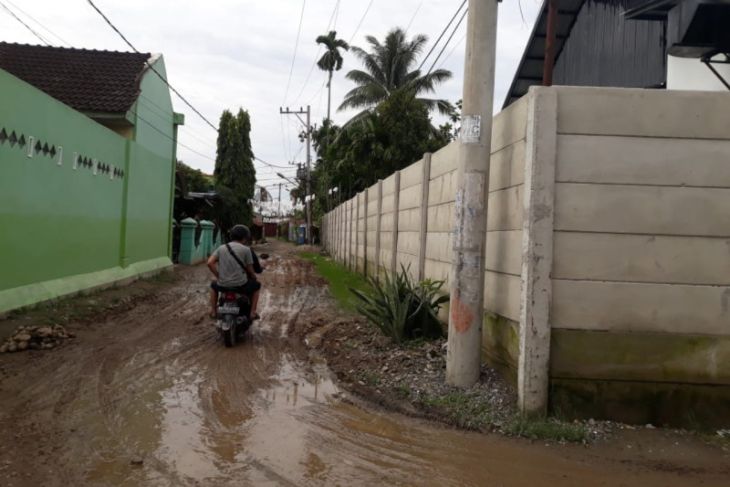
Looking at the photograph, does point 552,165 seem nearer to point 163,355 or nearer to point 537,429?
point 537,429

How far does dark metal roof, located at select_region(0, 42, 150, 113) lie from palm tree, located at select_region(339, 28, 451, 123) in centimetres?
1545

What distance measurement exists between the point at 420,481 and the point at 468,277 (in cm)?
200

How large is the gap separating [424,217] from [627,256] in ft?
13.4

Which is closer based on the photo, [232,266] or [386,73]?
[232,266]

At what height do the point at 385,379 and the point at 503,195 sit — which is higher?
the point at 503,195

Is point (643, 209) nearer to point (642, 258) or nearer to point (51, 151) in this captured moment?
point (642, 258)

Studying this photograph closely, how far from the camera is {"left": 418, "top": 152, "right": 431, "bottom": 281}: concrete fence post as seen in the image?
8.15 meters

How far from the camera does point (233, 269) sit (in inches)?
298

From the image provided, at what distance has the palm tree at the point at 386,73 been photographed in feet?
99.4

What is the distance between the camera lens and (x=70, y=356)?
640 cm

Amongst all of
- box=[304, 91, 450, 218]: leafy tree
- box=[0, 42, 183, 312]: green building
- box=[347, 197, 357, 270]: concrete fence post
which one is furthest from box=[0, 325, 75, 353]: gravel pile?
box=[304, 91, 450, 218]: leafy tree

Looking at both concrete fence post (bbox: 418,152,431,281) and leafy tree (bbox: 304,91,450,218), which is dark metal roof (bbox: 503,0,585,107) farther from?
leafy tree (bbox: 304,91,450,218)

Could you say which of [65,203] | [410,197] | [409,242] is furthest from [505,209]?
[65,203]

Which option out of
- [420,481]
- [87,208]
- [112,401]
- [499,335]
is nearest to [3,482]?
[112,401]
